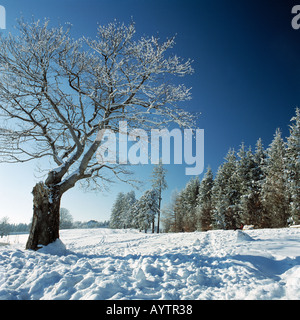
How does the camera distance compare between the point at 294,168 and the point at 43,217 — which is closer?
the point at 43,217

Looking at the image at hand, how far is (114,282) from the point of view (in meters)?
3.17

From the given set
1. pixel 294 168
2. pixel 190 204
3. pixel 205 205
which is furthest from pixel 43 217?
pixel 190 204

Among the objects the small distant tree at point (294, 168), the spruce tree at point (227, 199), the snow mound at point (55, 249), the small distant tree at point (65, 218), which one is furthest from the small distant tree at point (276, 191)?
the small distant tree at point (65, 218)

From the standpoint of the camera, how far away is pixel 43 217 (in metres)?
6.41

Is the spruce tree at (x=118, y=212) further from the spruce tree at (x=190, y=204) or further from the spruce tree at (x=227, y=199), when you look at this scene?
the spruce tree at (x=227, y=199)

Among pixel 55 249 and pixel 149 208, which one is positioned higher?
pixel 55 249

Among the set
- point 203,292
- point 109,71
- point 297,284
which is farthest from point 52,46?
point 297,284

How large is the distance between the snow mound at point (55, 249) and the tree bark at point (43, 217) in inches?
5.8

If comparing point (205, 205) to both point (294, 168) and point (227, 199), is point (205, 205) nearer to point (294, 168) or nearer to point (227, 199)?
point (227, 199)

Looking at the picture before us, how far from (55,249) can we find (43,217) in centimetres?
120

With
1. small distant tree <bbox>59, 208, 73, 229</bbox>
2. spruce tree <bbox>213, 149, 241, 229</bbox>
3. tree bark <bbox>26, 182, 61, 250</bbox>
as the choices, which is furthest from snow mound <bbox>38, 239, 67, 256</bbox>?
small distant tree <bbox>59, 208, 73, 229</bbox>

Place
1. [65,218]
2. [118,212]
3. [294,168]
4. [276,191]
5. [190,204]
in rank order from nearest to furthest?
[294,168] < [276,191] < [190,204] < [118,212] < [65,218]

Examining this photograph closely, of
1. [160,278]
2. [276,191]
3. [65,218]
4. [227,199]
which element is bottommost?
[65,218]
